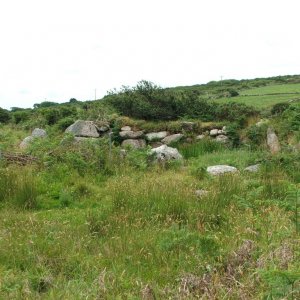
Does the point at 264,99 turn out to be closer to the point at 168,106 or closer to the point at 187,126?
the point at 168,106

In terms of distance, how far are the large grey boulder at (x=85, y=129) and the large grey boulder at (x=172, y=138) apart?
2292 mm

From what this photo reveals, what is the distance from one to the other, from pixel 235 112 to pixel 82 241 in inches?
441

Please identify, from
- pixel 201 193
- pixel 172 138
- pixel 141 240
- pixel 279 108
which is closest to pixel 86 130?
pixel 172 138

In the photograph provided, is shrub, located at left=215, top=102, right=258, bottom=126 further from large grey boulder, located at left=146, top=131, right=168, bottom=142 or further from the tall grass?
the tall grass

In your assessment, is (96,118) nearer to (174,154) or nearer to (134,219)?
(174,154)

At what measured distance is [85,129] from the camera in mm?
14641

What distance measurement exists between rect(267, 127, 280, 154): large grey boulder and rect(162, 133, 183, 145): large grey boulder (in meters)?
2.81

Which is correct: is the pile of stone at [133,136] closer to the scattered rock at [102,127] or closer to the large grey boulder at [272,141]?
the scattered rock at [102,127]

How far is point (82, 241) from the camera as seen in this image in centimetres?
494

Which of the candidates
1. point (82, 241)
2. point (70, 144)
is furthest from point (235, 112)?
point (82, 241)

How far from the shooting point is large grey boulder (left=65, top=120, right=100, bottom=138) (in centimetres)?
1457

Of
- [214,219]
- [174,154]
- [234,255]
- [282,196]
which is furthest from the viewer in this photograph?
[174,154]

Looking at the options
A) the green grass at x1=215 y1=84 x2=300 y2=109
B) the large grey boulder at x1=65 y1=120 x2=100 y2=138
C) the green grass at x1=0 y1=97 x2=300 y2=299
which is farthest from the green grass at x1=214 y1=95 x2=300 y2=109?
the green grass at x1=0 y1=97 x2=300 y2=299

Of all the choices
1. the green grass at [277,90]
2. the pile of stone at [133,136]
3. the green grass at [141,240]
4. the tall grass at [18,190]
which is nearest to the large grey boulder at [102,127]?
the pile of stone at [133,136]
